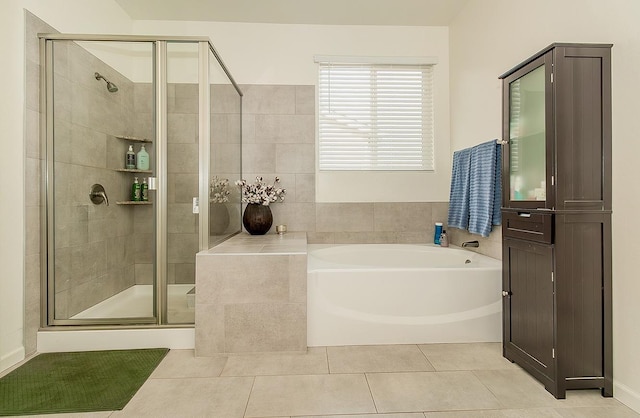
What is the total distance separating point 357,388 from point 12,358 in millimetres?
2001

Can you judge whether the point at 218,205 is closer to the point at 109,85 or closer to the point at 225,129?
the point at 225,129

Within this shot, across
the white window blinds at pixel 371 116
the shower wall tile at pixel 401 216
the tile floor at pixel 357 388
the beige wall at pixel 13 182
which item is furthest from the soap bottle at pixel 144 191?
the shower wall tile at pixel 401 216

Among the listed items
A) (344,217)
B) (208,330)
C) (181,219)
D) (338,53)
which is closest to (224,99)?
(181,219)

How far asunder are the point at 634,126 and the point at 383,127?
1992mm

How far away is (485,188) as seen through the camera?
250 centimetres

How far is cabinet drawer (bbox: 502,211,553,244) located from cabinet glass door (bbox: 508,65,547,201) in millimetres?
95

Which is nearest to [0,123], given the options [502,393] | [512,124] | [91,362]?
[91,362]

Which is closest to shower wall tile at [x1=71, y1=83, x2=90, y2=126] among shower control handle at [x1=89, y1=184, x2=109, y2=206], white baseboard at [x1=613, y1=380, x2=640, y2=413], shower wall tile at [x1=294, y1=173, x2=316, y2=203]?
shower control handle at [x1=89, y1=184, x2=109, y2=206]

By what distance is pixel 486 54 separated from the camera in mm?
2656

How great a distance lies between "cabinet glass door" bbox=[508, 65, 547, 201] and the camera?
1.73m

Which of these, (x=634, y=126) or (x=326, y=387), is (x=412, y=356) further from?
(x=634, y=126)

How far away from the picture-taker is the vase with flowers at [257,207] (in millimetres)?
3002

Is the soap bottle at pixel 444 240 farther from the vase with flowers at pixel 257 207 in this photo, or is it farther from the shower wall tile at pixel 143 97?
the shower wall tile at pixel 143 97

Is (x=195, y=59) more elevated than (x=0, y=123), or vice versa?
(x=195, y=59)
